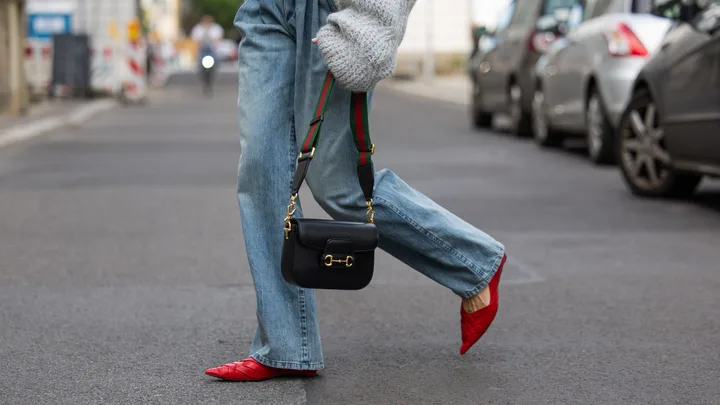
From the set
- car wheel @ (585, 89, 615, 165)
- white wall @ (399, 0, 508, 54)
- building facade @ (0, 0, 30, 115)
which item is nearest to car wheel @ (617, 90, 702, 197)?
car wheel @ (585, 89, 615, 165)

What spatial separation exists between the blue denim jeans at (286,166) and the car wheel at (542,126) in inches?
410

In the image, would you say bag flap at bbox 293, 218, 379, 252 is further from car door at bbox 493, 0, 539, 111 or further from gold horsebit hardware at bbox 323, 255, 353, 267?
car door at bbox 493, 0, 539, 111

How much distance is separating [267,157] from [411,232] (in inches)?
19.4

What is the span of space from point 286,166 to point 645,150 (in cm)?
577

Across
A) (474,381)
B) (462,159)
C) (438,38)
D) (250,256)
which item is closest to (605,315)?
(474,381)

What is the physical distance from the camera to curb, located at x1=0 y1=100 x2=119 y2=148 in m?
16.3

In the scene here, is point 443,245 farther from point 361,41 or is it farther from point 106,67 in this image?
point 106,67

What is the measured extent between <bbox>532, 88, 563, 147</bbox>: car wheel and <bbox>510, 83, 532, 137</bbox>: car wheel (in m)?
1.17

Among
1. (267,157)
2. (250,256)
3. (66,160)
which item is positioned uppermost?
(267,157)

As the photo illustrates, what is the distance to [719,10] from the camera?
332 inches

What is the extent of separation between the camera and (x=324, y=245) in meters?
3.96

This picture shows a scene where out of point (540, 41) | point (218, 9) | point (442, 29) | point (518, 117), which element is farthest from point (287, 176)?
point (218, 9)

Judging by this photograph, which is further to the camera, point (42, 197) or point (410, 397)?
point (42, 197)

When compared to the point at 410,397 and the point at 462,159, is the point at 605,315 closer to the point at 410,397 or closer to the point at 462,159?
the point at 410,397
